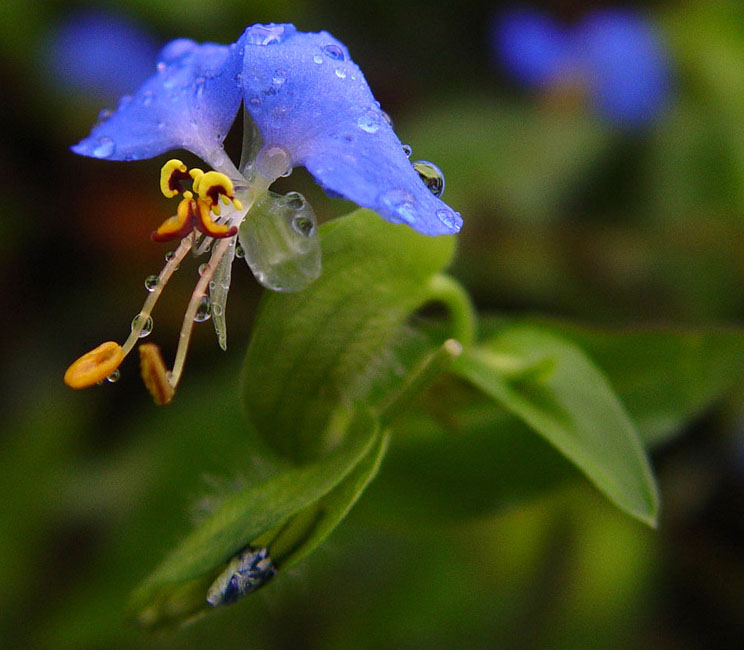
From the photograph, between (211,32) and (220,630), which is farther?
(211,32)

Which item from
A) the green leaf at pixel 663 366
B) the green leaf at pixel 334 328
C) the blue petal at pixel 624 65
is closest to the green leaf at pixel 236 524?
the green leaf at pixel 334 328

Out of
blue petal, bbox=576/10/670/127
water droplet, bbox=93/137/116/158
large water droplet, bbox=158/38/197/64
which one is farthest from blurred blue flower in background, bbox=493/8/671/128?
water droplet, bbox=93/137/116/158

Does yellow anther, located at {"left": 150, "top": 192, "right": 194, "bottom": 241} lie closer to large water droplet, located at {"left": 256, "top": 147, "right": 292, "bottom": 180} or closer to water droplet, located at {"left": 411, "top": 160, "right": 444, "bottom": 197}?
large water droplet, located at {"left": 256, "top": 147, "right": 292, "bottom": 180}

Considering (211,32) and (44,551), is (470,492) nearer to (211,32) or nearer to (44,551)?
(44,551)

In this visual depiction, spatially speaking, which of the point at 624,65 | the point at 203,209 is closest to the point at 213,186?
the point at 203,209

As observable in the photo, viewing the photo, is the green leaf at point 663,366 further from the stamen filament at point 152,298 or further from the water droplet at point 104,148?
the water droplet at point 104,148

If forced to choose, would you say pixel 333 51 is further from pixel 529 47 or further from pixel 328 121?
pixel 529 47

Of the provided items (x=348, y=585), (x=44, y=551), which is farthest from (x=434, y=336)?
(x=44, y=551)
